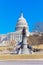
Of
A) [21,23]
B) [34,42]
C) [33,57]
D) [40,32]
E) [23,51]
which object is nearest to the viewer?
[33,57]

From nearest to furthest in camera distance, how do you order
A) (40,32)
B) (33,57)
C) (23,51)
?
(33,57), (23,51), (40,32)

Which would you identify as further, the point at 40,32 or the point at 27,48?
the point at 40,32

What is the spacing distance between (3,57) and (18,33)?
149342 millimetres

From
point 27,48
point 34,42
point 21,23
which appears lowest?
point 27,48

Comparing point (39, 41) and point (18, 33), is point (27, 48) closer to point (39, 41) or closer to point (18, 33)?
point (39, 41)

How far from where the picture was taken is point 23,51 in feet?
181

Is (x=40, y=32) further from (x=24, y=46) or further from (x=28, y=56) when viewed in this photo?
(x=28, y=56)

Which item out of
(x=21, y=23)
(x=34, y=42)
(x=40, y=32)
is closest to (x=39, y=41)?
(x=34, y=42)

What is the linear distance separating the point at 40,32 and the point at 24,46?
93679 mm

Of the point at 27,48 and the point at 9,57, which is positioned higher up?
the point at 27,48

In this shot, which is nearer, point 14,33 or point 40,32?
point 40,32

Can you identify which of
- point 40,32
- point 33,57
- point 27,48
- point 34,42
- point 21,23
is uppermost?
point 21,23

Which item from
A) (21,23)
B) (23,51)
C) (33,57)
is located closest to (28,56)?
(33,57)

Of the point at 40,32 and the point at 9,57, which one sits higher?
the point at 40,32
